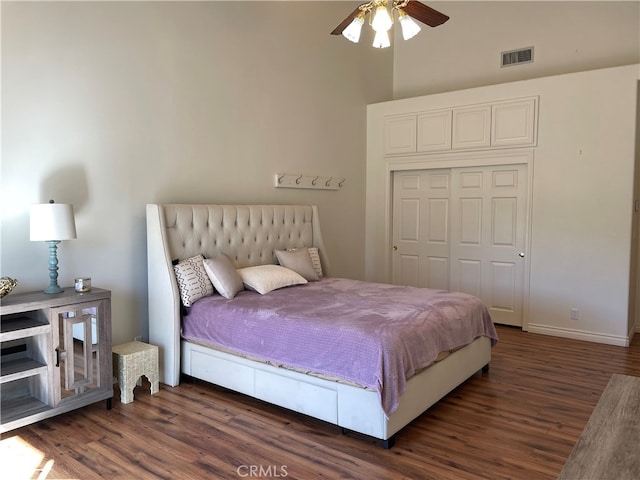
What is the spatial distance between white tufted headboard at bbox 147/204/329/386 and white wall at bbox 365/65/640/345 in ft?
7.80

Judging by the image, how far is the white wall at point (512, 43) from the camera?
516 centimetres

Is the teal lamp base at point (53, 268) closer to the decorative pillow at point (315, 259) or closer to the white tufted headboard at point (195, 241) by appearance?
the white tufted headboard at point (195, 241)

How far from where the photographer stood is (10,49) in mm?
3010

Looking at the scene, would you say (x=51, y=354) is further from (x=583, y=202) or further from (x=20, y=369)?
(x=583, y=202)

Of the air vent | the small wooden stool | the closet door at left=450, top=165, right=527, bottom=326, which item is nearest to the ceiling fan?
the small wooden stool

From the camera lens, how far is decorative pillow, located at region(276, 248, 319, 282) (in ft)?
14.7

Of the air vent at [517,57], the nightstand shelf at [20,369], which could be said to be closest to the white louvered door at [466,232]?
the air vent at [517,57]

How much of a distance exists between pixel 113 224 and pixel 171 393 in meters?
1.33

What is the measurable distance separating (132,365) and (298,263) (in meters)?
1.76

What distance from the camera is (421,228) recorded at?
600 cm

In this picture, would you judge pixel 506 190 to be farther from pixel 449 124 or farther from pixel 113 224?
pixel 113 224

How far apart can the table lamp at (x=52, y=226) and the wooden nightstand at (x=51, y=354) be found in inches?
6.9

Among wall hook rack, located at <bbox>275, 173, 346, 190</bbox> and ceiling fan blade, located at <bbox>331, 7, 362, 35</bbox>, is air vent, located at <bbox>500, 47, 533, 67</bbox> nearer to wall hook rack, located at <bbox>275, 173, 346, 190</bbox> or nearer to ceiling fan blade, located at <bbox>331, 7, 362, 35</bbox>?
wall hook rack, located at <bbox>275, 173, 346, 190</bbox>

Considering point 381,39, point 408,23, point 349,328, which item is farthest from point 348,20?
point 349,328
